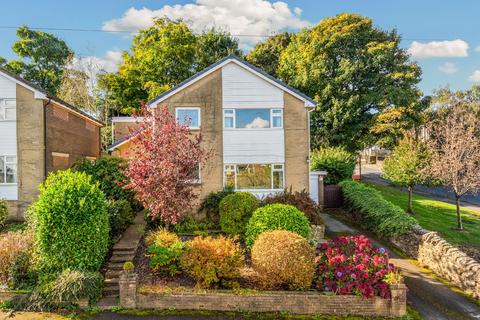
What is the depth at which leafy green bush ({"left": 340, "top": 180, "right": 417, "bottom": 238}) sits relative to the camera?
14.5m

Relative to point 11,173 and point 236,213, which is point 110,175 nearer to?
point 11,173

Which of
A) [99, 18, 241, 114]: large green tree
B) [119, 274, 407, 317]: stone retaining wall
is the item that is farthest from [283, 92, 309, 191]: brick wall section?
[99, 18, 241, 114]: large green tree

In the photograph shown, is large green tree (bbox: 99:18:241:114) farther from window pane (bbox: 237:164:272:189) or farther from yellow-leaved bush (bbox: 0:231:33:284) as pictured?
yellow-leaved bush (bbox: 0:231:33:284)

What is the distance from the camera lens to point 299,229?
1162 centimetres

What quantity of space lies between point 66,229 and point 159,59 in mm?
25172

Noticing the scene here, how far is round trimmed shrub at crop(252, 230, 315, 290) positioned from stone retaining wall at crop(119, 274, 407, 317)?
41 centimetres

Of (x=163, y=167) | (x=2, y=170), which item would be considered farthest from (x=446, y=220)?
(x=2, y=170)

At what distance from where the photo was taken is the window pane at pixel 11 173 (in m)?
15.9

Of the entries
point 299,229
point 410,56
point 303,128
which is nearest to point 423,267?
point 299,229

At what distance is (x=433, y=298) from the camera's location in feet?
32.2

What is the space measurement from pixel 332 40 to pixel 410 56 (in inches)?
324

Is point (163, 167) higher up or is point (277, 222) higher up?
point (163, 167)

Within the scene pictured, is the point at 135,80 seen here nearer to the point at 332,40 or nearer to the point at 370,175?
the point at 332,40

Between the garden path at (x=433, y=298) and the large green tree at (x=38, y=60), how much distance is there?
136ft
